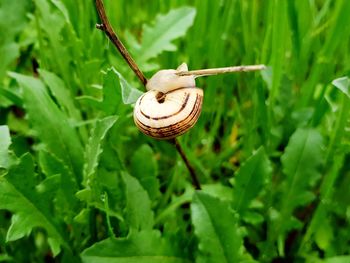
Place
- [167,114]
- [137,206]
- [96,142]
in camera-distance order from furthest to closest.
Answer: [137,206]
[96,142]
[167,114]

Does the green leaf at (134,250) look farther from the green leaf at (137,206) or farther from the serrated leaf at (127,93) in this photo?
the serrated leaf at (127,93)

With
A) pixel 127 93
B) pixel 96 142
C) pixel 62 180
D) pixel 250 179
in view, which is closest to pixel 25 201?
pixel 62 180

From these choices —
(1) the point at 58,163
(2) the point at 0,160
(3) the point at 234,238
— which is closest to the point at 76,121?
(1) the point at 58,163

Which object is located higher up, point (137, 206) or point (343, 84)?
point (343, 84)

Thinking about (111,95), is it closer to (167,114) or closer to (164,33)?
(167,114)

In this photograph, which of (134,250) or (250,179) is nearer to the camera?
(134,250)

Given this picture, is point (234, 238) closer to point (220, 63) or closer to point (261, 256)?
point (261, 256)
